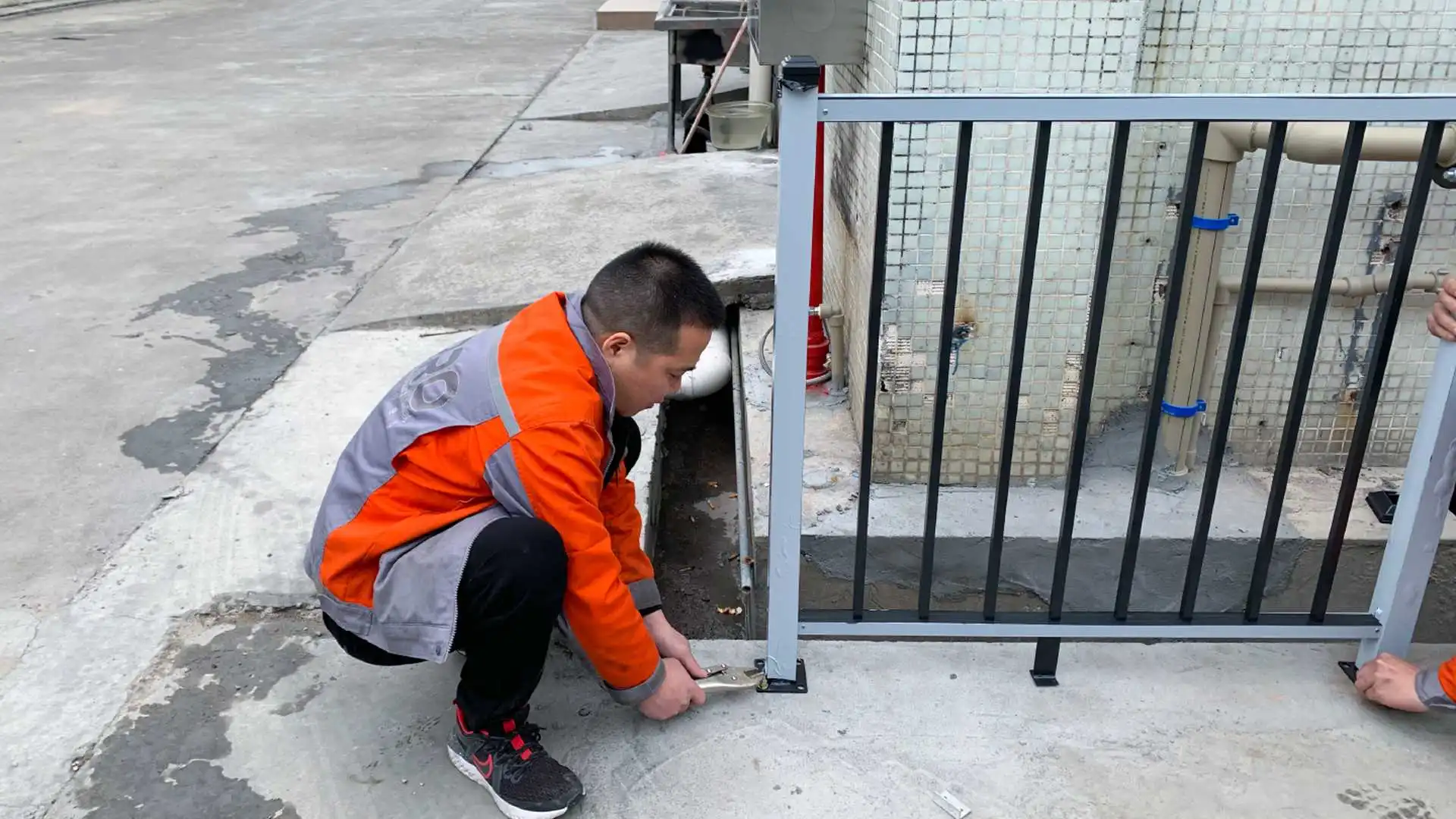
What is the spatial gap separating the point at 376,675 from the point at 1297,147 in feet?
7.95

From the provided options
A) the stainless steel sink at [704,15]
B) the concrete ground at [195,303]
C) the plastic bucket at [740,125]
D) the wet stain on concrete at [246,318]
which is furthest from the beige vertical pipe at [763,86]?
the wet stain on concrete at [246,318]

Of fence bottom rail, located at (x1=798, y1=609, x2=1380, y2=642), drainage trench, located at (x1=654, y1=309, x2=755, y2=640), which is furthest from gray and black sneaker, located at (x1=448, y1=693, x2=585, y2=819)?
drainage trench, located at (x1=654, y1=309, x2=755, y2=640)

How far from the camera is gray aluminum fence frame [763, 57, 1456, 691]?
5.75ft

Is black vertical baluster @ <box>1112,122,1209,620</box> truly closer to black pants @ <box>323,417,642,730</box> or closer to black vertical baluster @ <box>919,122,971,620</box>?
black vertical baluster @ <box>919,122,971,620</box>

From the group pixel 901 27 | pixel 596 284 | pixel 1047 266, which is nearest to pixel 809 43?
pixel 901 27

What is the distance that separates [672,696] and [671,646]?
0.14 meters

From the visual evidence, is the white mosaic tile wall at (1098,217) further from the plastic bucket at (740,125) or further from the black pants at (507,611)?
the plastic bucket at (740,125)

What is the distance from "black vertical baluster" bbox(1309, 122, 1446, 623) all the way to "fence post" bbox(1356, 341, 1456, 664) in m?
0.09

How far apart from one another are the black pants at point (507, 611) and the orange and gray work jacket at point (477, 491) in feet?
0.10

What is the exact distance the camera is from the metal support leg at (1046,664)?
2.20 metres

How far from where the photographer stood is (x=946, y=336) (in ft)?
6.62

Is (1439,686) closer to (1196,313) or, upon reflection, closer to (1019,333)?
(1019,333)

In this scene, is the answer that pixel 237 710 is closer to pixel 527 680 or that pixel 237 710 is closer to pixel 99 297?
pixel 527 680

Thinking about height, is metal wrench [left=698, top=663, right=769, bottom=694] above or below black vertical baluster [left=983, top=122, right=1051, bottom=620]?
below
